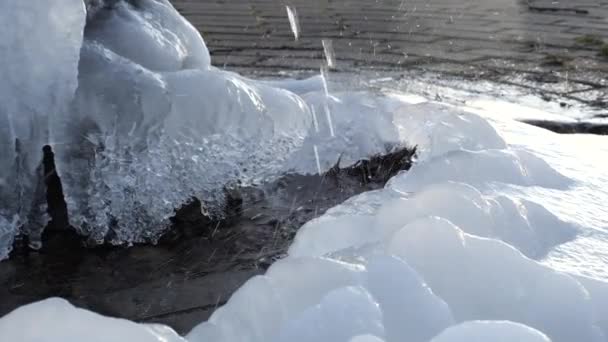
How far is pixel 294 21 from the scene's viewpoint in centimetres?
617

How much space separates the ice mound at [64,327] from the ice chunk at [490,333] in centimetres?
38

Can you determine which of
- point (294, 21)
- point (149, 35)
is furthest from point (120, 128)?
point (294, 21)

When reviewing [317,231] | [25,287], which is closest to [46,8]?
[25,287]

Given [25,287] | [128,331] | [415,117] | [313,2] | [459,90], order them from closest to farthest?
[128,331] → [25,287] → [415,117] → [459,90] → [313,2]

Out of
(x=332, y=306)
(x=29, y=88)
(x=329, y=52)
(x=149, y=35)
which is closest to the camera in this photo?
(x=332, y=306)

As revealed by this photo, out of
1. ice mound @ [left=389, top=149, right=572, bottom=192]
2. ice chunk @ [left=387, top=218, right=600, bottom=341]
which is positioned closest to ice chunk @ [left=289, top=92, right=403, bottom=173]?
ice mound @ [left=389, top=149, right=572, bottom=192]

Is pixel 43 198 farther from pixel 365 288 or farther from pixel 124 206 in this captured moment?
pixel 365 288

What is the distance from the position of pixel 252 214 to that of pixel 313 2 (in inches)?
231

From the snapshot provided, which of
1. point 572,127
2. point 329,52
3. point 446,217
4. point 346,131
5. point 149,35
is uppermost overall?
point 149,35

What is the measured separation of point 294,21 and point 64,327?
5252 millimetres

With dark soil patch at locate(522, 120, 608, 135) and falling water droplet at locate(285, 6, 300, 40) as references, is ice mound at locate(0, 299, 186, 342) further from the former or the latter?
falling water droplet at locate(285, 6, 300, 40)

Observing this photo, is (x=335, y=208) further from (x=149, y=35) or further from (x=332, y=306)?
(x=149, y=35)

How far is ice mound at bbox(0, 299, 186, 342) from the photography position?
1.08 m

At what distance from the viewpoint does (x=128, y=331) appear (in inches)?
43.3
